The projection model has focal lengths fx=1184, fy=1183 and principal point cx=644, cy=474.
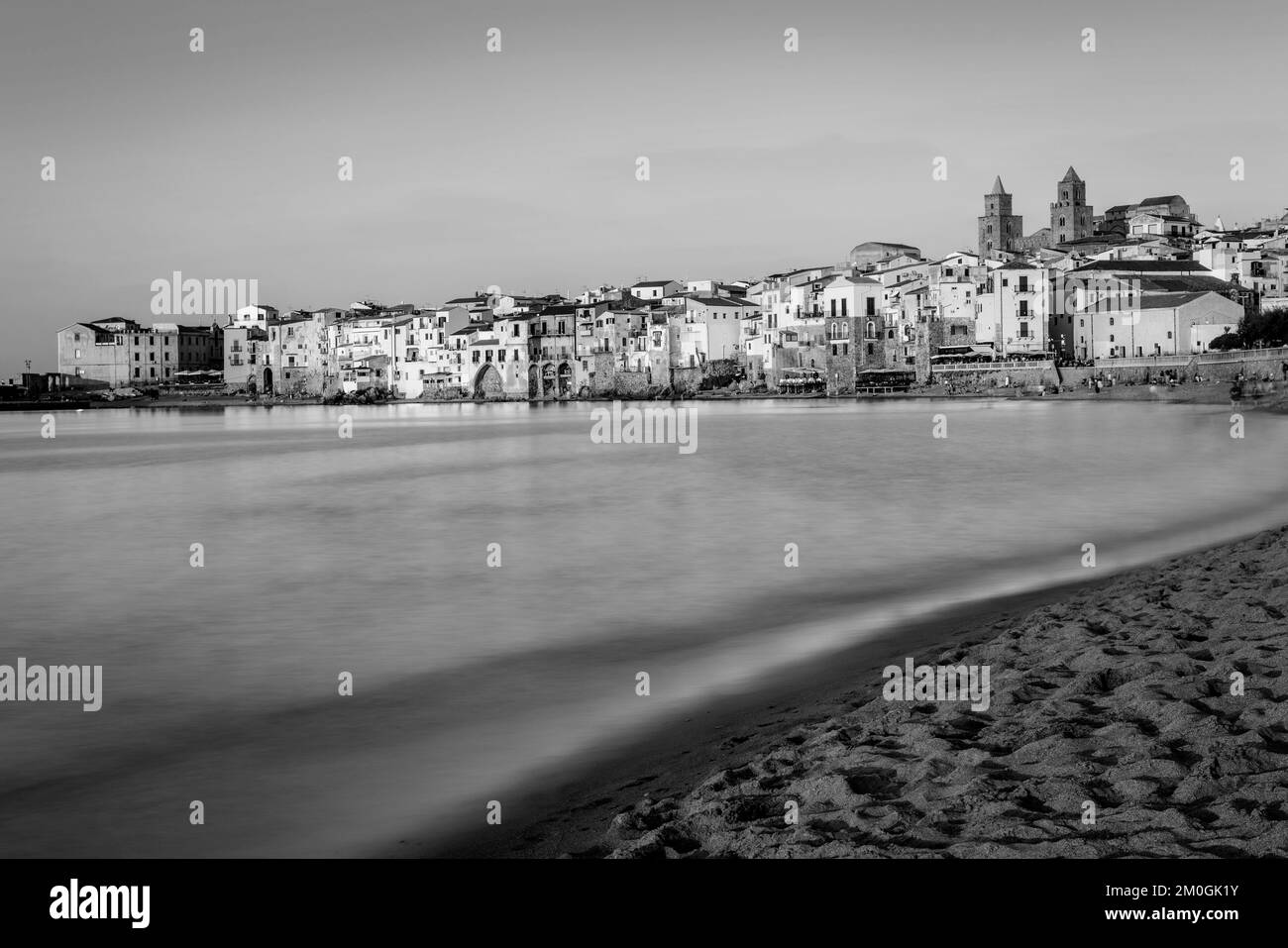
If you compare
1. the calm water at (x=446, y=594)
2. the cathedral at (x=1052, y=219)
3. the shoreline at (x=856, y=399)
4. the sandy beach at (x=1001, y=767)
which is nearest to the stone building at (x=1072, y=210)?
the cathedral at (x=1052, y=219)

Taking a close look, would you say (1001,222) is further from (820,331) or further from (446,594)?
(446,594)

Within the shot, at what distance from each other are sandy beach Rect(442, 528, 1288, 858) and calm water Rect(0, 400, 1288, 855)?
0.71 meters

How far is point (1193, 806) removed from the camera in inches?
148

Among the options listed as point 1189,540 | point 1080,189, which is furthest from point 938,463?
point 1080,189

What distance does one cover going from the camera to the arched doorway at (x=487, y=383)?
88.6 metres

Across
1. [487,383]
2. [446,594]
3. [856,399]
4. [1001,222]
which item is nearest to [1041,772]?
[446,594]

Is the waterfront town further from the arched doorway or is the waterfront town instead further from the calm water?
the calm water

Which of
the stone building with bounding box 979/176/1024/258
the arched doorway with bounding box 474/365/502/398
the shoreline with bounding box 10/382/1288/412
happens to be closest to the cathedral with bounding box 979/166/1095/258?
the stone building with bounding box 979/176/1024/258

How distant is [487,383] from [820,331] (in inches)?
1049

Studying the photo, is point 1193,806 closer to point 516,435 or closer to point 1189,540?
point 1189,540

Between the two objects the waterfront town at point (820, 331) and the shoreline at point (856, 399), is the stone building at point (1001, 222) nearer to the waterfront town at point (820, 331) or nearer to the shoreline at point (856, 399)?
the waterfront town at point (820, 331)

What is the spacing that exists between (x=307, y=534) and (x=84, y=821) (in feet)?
38.0

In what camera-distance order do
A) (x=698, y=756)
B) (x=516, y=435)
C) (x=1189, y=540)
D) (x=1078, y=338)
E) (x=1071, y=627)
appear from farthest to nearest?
(x=1078, y=338) → (x=516, y=435) → (x=1189, y=540) → (x=1071, y=627) → (x=698, y=756)

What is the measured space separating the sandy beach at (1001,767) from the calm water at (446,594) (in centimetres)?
71
